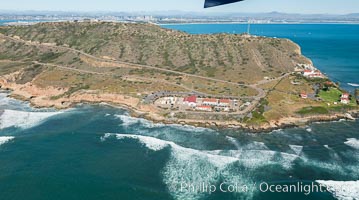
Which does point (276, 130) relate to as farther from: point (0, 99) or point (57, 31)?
point (57, 31)

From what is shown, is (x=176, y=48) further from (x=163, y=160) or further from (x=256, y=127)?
(x=163, y=160)

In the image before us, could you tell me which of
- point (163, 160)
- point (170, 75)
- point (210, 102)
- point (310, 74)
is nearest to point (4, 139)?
point (163, 160)

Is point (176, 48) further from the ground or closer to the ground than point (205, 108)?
further from the ground

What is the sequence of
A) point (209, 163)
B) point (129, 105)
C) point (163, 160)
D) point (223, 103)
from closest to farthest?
point (209, 163) → point (163, 160) → point (223, 103) → point (129, 105)

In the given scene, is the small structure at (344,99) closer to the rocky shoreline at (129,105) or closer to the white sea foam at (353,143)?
the rocky shoreline at (129,105)

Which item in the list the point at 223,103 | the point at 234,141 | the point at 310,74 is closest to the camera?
the point at 234,141

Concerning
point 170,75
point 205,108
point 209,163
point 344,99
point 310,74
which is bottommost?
point 209,163

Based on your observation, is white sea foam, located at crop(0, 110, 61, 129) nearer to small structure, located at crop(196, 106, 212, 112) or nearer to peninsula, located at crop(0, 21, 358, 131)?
peninsula, located at crop(0, 21, 358, 131)
